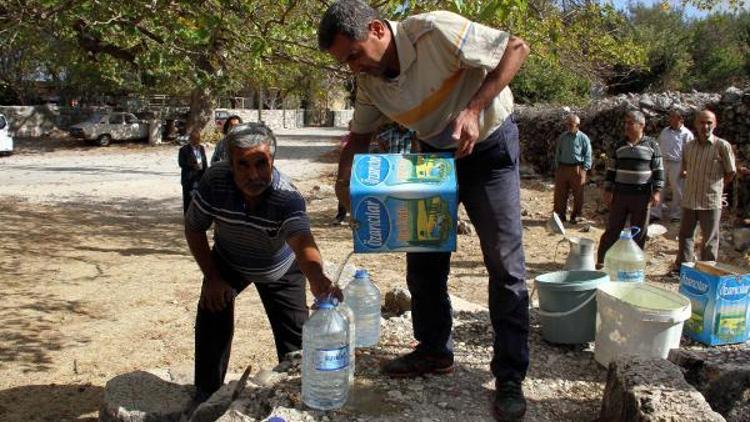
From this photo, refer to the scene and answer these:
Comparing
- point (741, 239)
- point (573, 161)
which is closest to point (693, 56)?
point (573, 161)

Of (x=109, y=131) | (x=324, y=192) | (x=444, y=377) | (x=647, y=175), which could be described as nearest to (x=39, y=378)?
(x=444, y=377)

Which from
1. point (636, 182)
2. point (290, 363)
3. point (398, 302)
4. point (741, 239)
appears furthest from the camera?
point (741, 239)

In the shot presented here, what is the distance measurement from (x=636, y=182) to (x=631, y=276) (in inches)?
120

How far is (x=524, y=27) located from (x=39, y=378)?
715 cm

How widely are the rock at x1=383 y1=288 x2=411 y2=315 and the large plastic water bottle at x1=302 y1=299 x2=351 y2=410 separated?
255cm

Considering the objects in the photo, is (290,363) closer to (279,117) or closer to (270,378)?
(270,378)

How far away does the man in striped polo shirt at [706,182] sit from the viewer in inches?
271

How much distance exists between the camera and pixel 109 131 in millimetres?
26188

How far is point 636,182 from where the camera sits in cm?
680

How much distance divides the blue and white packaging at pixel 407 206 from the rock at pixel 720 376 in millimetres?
1368

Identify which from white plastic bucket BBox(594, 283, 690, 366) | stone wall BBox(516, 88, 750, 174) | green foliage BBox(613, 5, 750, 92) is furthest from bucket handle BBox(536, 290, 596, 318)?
green foliage BBox(613, 5, 750, 92)

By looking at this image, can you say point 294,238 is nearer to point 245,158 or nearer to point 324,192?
point 245,158

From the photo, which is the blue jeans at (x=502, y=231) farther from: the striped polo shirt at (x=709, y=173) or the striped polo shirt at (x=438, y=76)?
the striped polo shirt at (x=709, y=173)

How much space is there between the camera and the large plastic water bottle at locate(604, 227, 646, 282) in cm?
410
